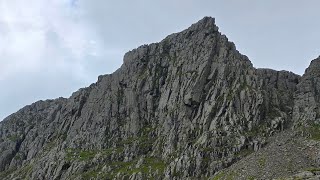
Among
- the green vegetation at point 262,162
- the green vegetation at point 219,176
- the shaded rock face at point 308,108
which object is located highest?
the shaded rock face at point 308,108

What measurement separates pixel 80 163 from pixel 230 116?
6790 cm

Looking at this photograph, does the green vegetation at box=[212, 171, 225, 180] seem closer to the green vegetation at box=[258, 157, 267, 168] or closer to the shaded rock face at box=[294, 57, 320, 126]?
the green vegetation at box=[258, 157, 267, 168]

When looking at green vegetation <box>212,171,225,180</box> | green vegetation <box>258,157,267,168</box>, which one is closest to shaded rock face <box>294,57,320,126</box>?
green vegetation <box>258,157,267,168</box>

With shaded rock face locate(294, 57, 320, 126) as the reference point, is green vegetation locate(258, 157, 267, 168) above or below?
below

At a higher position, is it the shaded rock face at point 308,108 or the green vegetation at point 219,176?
the shaded rock face at point 308,108

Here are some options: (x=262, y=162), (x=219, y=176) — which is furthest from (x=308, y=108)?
(x=219, y=176)

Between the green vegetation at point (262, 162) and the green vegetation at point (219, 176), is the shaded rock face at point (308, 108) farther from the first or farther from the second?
the green vegetation at point (219, 176)

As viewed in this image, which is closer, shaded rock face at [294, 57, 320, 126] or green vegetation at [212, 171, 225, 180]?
green vegetation at [212, 171, 225, 180]

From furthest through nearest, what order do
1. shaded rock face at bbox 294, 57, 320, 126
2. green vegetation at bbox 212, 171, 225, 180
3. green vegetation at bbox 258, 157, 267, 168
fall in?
1. shaded rock face at bbox 294, 57, 320, 126
2. green vegetation at bbox 212, 171, 225, 180
3. green vegetation at bbox 258, 157, 267, 168

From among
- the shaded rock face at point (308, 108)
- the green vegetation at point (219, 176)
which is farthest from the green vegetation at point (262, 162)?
the shaded rock face at point (308, 108)

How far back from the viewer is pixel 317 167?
13750cm

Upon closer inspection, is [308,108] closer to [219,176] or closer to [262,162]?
[262,162]

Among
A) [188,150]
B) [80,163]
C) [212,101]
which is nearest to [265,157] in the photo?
[188,150]

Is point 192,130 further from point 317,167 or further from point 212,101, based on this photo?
point 317,167
